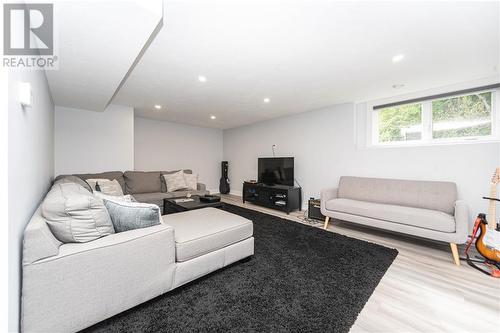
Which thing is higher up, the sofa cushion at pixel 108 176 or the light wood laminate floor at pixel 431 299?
the sofa cushion at pixel 108 176

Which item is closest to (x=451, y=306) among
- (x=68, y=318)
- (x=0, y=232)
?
(x=68, y=318)

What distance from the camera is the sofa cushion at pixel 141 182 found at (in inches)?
151

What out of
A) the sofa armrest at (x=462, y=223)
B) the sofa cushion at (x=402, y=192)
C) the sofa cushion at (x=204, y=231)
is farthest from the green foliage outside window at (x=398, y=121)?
the sofa cushion at (x=204, y=231)

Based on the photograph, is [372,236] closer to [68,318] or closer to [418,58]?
[418,58]

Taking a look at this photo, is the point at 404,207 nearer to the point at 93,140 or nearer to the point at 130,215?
the point at 130,215

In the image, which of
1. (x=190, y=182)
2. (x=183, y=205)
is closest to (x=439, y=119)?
(x=183, y=205)

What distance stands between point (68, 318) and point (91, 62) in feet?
6.56

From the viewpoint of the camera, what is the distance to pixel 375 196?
319 centimetres

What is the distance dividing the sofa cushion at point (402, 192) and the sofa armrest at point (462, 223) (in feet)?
1.83

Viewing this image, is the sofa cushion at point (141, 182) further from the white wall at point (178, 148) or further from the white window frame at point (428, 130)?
the white window frame at point (428, 130)

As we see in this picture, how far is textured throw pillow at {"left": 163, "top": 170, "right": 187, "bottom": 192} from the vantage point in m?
4.20

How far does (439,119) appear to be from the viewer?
3.00 metres

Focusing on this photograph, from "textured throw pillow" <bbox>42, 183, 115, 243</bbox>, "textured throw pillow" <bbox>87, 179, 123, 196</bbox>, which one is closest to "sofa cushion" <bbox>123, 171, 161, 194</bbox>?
"textured throw pillow" <bbox>87, 179, 123, 196</bbox>

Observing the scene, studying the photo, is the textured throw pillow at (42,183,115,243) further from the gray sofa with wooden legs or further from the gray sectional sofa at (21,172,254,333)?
the gray sofa with wooden legs
